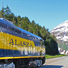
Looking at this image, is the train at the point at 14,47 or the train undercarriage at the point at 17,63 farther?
the train at the point at 14,47

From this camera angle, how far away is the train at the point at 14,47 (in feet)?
34.1

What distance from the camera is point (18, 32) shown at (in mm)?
13156

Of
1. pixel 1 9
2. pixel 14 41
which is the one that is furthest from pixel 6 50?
pixel 1 9

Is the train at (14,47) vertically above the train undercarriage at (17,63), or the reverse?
the train at (14,47)

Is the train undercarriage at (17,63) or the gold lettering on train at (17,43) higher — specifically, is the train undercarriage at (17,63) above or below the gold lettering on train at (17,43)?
below

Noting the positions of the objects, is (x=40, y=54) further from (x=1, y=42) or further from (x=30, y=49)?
(x=1, y=42)

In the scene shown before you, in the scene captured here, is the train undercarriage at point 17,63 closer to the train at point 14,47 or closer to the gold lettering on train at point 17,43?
the train at point 14,47

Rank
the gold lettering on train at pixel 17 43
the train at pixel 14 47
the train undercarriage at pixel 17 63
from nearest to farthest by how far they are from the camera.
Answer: the train undercarriage at pixel 17 63 → the train at pixel 14 47 → the gold lettering on train at pixel 17 43

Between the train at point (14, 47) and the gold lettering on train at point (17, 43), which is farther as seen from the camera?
the gold lettering on train at point (17, 43)

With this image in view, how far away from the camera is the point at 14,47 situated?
39.2ft

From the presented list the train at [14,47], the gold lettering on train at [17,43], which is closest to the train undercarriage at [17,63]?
the train at [14,47]

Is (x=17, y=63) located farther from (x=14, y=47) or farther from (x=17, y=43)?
(x=17, y=43)

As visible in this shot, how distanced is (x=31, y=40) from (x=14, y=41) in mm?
4412

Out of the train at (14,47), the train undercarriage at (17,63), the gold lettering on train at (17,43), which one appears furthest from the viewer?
the gold lettering on train at (17,43)
